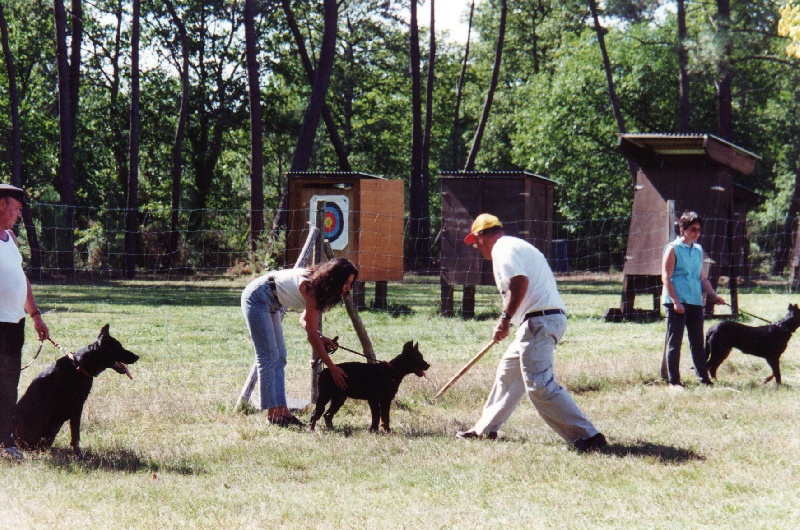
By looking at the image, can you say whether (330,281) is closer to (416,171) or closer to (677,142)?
(677,142)

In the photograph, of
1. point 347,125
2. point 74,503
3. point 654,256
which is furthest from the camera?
point 347,125

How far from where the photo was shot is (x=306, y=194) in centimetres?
1905

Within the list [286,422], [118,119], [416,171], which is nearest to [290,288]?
[286,422]

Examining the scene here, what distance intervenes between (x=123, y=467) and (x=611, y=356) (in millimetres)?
6958

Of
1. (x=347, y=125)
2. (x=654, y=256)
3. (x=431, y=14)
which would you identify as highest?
(x=431, y=14)

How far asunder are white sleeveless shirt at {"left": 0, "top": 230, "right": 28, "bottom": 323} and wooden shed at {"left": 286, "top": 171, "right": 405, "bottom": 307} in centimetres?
1161

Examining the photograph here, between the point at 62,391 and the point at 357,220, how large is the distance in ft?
40.4

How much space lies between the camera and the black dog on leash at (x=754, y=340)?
995cm

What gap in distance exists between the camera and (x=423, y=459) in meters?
6.56

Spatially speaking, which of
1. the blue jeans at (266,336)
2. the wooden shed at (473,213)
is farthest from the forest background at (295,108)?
the blue jeans at (266,336)

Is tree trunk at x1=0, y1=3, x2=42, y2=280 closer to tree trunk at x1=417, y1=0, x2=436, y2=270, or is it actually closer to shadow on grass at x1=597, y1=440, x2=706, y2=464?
tree trunk at x1=417, y1=0, x2=436, y2=270

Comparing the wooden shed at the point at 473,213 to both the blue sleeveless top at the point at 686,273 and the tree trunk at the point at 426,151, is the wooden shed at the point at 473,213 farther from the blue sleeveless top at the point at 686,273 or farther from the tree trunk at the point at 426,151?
the tree trunk at the point at 426,151

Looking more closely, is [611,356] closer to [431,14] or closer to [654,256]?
[654,256]

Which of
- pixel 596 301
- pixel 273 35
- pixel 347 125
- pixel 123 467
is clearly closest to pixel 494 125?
pixel 347 125
